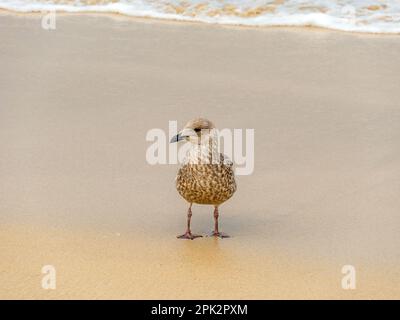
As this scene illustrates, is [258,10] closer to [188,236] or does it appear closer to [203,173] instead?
[203,173]

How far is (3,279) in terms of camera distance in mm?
5281

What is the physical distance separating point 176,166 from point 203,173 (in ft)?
4.07

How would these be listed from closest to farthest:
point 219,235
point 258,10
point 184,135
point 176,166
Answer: point 219,235 < point 184,135 < point 176,166 < point 258,10

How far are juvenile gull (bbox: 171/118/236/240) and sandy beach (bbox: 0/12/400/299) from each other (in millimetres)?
284

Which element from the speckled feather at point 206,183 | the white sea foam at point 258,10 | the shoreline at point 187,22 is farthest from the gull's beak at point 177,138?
the white sea foam at point 258,10

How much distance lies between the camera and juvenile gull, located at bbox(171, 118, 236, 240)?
6.02 metres

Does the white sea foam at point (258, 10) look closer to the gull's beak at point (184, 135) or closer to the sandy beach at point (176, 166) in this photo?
the sandy beach at point (176, 166)

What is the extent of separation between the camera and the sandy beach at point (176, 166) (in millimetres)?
5473

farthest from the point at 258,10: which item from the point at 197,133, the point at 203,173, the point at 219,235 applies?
the point at 219,235

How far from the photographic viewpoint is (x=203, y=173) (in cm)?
604

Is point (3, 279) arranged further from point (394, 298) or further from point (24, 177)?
point (394, 298)

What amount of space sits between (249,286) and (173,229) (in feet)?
3.43

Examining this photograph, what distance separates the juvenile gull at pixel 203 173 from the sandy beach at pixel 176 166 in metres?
0.28

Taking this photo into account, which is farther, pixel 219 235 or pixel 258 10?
pixel 258 10
